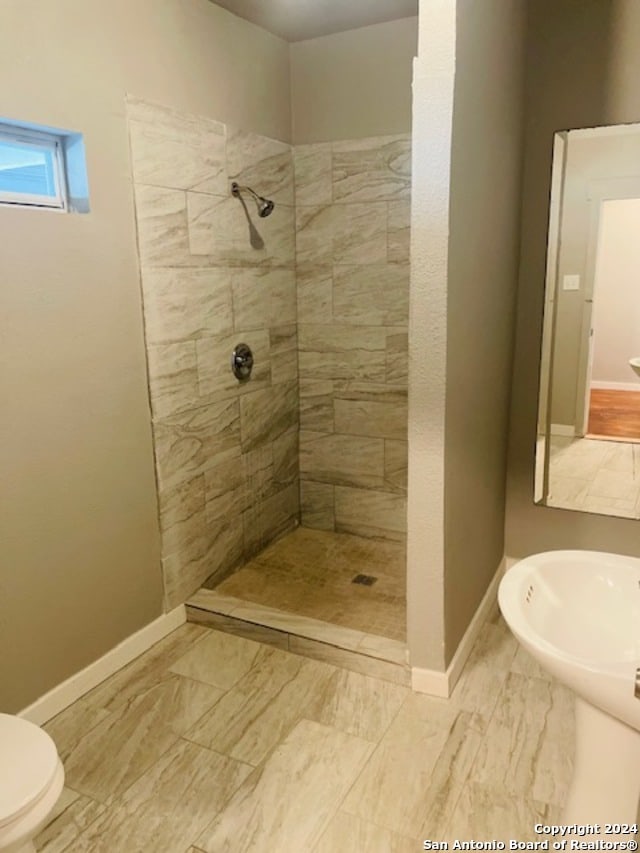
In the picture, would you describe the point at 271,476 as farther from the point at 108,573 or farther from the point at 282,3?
the point at 282,3

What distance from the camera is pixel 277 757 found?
199 cm

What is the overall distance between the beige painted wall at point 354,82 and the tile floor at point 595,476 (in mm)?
1624

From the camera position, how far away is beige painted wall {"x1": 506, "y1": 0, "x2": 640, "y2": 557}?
245cm

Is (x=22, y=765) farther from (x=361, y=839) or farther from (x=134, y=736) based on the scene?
(x=361, y=839)

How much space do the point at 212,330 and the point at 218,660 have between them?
4.38 feet

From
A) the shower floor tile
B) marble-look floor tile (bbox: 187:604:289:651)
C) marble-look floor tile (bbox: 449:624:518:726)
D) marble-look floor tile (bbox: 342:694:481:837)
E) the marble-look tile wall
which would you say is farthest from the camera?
the marble-look tile wall

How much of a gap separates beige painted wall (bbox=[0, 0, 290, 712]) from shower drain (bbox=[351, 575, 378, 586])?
36.3 inches

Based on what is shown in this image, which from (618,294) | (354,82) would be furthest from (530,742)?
(354,82)

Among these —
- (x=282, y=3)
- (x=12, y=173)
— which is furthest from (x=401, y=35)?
(x=12, y=173)

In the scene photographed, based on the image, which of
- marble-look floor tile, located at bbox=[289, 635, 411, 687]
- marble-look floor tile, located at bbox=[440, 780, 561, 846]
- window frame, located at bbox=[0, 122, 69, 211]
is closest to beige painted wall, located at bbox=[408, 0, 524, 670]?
marble-look floor tile, located at bbox=[289, 635, 411, 687]

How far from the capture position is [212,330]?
2.75 metres

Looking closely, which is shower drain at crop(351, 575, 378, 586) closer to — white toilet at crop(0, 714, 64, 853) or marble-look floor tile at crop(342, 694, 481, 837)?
marble-look floor tile at crop(342, 694, 481, 837)

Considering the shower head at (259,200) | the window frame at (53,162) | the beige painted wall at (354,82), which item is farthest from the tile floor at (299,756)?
the beige painted wall at (354,82)

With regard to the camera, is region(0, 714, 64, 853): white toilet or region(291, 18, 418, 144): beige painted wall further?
→ region(291, 18, 418, 144): beige painted wall
